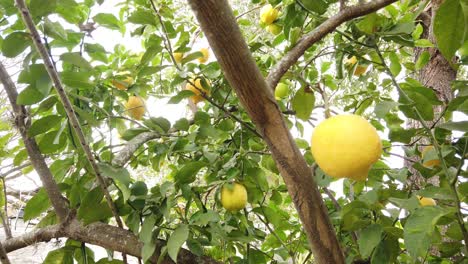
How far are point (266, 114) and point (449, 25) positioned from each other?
266 millimetres

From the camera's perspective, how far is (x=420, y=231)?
557 millimetres

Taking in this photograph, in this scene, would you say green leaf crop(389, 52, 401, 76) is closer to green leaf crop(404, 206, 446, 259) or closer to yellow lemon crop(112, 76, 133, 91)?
green leaf crop(404, 206, 446, 259)

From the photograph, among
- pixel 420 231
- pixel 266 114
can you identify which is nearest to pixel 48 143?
pixel 266 114

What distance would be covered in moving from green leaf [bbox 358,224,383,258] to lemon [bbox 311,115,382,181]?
10 centimetres

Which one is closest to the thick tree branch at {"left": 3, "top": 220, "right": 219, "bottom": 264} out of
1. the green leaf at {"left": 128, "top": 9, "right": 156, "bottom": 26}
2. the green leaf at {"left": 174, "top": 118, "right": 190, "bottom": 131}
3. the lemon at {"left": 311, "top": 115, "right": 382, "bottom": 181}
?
the green leaf at {"left": 174, "top": 118, "right": 190, "bottom": 131}

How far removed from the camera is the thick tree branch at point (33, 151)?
0.77m

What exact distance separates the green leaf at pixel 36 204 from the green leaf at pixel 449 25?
0.83 metres

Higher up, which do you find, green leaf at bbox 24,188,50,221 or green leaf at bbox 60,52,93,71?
green leaf at bbox 60,52,93,71

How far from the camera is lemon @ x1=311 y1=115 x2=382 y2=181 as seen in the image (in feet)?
2.23

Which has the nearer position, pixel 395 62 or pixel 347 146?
pixel 347 146

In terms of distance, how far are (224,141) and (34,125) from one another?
22.0 inches

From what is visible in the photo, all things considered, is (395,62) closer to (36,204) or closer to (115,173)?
(115,173)

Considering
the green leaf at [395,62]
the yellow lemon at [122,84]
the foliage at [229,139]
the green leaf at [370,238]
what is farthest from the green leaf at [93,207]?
the green leaf at [395,62]

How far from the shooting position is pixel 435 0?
143 centimetres
